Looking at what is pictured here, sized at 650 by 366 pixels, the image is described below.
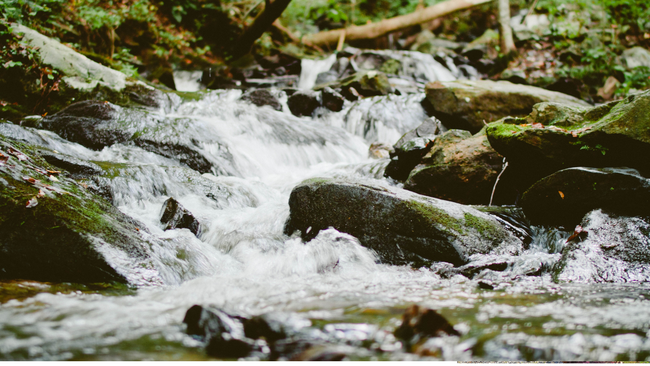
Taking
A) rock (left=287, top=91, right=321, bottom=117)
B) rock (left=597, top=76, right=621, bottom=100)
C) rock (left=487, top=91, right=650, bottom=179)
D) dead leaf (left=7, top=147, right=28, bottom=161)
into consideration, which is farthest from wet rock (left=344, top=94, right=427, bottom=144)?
dead leaf (left=7, top=147, right=28, bottom=161)

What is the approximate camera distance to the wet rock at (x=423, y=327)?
1.71m

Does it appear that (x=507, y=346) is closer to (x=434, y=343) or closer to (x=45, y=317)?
(x=434, y=343)

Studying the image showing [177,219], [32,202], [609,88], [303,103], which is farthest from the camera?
[609,88]

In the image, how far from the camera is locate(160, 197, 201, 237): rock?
423 cm

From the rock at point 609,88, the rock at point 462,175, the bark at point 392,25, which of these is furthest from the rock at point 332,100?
the rock at point 609,88

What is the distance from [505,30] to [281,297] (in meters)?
15.6

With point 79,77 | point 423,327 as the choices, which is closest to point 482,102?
point 423,327

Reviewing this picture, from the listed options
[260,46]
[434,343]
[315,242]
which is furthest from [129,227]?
[260,46]

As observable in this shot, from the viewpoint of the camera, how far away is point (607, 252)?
11.0ft

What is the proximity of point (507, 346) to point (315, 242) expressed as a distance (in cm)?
245

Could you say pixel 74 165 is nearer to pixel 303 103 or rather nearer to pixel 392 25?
pixel 303 103

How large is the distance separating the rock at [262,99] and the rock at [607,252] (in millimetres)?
7660

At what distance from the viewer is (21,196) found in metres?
2.95

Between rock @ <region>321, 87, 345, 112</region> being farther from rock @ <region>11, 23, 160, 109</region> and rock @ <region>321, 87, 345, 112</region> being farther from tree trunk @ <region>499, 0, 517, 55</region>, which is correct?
tree trunk @ <region>499, 0, 517, 55</region>
